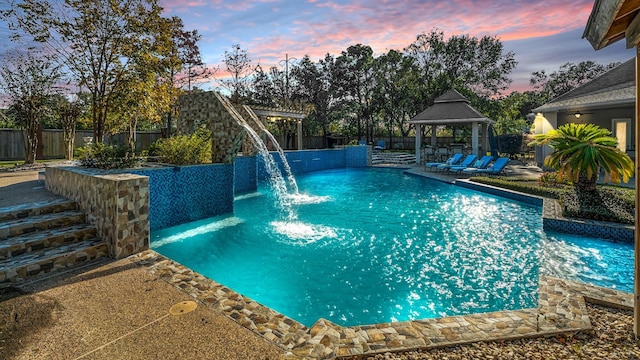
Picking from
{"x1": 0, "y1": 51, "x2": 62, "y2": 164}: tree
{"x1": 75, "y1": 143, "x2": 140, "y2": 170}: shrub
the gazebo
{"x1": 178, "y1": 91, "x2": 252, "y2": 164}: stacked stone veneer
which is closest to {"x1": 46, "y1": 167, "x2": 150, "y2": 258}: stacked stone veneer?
{"x1": 75, "y1": 143, "x2": 140, "y2": 170}: shrub

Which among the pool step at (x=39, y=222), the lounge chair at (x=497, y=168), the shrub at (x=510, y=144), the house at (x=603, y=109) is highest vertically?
the house at (x=603, y=109)

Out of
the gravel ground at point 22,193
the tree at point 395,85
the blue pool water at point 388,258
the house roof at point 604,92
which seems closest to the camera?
the blue pool water at point 388,258

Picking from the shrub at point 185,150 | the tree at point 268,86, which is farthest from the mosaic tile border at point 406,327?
the tree at point 268,86

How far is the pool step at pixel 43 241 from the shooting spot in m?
3.88

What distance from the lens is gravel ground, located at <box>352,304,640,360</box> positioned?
2547 mm

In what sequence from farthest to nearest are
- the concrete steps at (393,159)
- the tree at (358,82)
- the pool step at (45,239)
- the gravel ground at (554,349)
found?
the tree at (358,82), the concrete steps at (393,159), the pool step at (45,239), the gravel ground at (554,349)

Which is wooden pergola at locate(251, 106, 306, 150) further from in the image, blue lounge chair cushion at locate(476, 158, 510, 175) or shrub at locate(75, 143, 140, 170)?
blue lounge chair cushion at locate(476, 158, 510, 175)

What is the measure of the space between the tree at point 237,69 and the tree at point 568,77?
126ft

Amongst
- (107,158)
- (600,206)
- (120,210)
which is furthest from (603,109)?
(107,158)

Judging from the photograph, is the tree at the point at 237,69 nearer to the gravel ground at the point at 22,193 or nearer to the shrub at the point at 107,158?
the shrub at the point at 107,158

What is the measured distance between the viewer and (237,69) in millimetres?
32125

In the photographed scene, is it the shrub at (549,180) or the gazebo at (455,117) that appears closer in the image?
the shrub at (549,180)

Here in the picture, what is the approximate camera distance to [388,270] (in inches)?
204

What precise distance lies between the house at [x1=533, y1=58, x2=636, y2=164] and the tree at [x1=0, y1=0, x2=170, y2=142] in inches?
657
